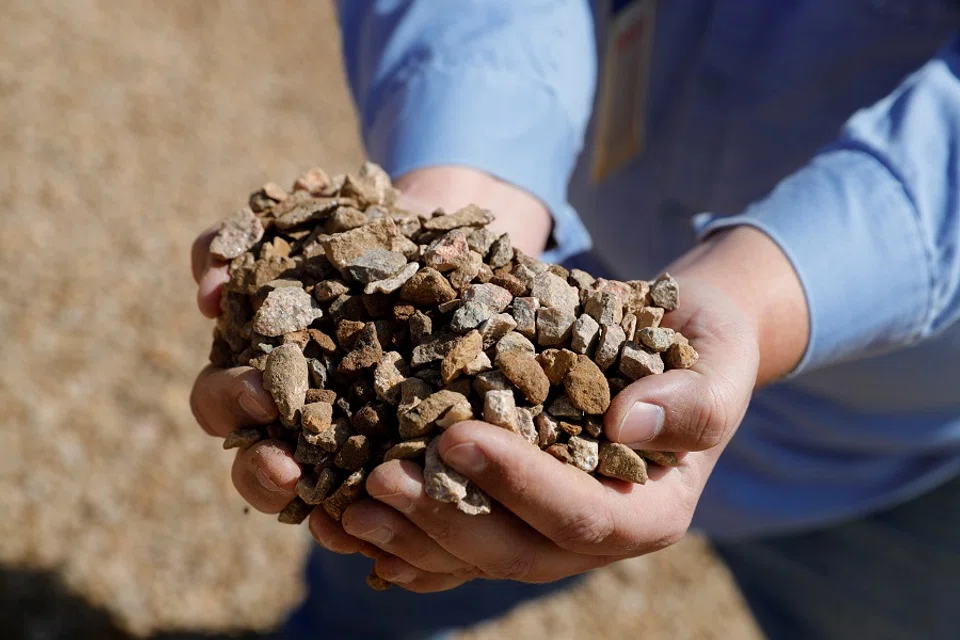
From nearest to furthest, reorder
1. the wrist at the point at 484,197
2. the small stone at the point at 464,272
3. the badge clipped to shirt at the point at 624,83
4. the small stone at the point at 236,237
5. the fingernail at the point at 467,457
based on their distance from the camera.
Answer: the fingernail at the point at 467,457, the small stone at the point at 464,272, the small stone at the point at 236,237, the wrist at the point at 484,197, the badge clipped to shirt at the point at 624,83

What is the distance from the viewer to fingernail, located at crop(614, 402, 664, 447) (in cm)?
95

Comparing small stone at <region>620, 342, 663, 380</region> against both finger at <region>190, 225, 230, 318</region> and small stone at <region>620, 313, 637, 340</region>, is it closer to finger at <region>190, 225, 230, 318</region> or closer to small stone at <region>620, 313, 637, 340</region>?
small stone at <region>620, 313, 637, 340</region>

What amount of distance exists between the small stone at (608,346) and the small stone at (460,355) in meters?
0.15

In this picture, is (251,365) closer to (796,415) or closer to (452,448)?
(452,448)

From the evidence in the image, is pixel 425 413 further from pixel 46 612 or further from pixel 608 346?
pixel 46 612

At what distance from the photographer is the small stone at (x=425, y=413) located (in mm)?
950

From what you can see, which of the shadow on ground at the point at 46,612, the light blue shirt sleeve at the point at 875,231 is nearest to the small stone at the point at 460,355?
the light blue shirt sleeve at the point at 875,231

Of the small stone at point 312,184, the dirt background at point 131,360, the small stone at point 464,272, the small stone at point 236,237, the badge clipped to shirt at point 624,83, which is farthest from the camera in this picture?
the dirt background at point 131,360

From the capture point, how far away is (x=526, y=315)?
1.07m

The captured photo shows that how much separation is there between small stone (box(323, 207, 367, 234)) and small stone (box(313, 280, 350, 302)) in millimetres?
84

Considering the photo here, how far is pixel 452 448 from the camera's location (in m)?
0.89

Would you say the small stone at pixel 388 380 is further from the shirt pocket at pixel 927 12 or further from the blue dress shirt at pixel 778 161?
the shirt pocket at pixel 927 12

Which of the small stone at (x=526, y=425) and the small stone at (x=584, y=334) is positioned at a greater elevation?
the small stone at (x=584, y=334)

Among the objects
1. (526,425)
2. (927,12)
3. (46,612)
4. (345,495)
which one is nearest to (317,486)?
(345,495)
